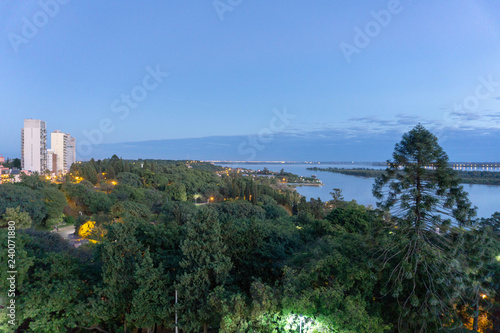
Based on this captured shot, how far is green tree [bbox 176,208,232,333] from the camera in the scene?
7.49 metres

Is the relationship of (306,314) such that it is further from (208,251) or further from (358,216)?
(358,216)

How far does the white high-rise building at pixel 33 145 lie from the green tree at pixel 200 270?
60.9 meters

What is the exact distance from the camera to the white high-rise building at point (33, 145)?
185 feet

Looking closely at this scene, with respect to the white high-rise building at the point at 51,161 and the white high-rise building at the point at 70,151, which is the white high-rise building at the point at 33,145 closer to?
the white high-rise building at the point at 51,161

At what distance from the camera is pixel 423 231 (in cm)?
732

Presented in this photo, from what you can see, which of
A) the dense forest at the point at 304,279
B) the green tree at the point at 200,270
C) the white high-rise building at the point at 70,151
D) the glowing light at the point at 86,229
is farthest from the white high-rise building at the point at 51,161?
the green tree at the point at 200,270

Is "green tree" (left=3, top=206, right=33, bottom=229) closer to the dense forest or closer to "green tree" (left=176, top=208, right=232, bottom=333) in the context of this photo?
the dense forest

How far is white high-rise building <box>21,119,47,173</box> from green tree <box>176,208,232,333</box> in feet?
200

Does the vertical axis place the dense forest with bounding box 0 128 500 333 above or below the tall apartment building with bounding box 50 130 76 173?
below

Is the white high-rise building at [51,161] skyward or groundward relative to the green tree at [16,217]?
skyward

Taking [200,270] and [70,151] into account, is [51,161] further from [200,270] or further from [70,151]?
[200,270]

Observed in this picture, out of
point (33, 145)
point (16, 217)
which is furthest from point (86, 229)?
point (33, 145)

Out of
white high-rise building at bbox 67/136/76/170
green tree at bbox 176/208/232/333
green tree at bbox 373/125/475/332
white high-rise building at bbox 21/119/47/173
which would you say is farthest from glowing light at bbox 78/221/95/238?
white high-rise building at bbox 67/136/76/170

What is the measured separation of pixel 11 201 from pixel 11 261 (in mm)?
18818
